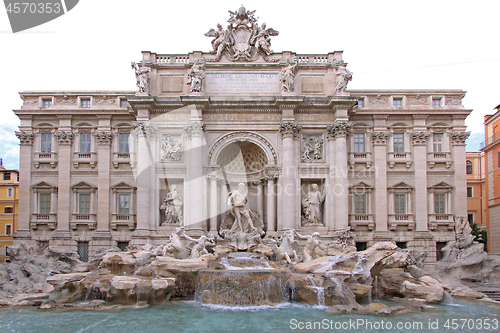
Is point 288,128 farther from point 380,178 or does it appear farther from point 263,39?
point 380,178

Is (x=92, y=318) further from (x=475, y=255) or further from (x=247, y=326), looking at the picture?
(x=475, y=255)

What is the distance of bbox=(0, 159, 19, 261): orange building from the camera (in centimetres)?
4203

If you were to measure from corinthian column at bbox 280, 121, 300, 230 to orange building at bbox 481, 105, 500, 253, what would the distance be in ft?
61.2

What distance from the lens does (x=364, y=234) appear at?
26.9 meters

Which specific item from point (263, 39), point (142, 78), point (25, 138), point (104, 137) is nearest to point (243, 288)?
point (142, 78)

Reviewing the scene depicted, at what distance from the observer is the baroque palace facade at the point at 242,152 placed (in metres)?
26.3

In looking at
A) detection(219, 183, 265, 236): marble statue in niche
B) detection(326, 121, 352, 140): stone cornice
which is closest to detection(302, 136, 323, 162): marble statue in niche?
detection(326, 121, 352, 140): stone cornice

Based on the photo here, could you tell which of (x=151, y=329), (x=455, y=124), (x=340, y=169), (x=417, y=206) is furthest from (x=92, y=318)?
(x=455, y=124)

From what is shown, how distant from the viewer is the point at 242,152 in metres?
28.4

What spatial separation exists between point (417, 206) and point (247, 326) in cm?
1688

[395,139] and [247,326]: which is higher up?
[395,139]
